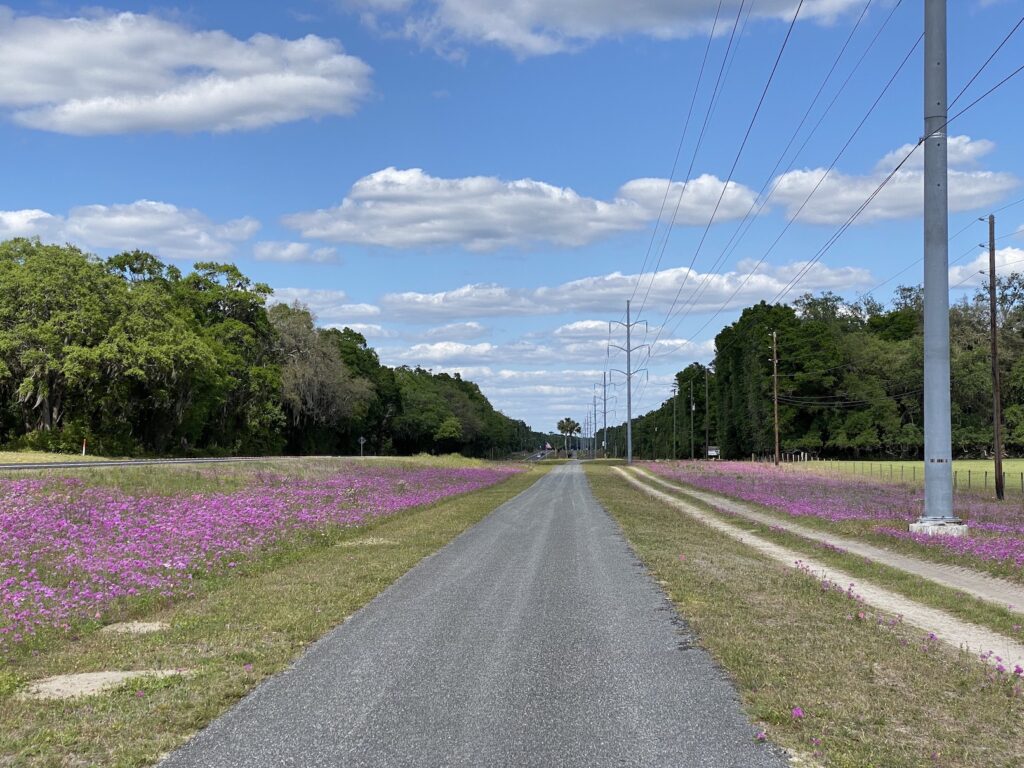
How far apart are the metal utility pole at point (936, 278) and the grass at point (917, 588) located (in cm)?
338

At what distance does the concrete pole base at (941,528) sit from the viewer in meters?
18.9

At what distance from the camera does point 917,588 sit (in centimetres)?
1269

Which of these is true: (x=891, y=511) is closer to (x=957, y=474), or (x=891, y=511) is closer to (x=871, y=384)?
(x=957, y=474)

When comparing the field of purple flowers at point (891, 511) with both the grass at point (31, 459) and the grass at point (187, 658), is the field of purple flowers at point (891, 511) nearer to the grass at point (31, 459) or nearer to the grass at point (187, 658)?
the grass at point (187, 658)

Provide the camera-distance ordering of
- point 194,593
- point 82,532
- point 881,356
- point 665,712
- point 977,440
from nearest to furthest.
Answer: point 665,712, point 194,593, point 82,532, point 977,440, point 881,356

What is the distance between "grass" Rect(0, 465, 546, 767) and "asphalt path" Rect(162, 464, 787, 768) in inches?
11.6

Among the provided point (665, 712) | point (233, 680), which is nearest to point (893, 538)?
point (665, 712)

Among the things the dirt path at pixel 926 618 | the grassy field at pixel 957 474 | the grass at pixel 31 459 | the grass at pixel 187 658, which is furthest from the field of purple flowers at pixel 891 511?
the grass at pixel 31 459

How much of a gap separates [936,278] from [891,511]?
30.4 ft

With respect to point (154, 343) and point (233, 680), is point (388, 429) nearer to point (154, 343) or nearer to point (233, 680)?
point (154, 343)

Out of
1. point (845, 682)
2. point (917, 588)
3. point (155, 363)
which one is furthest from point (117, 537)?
point (155, 363)

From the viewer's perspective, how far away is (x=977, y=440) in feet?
306

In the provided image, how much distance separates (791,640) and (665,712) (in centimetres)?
305

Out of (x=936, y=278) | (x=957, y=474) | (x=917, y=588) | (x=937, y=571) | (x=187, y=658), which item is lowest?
(x=957, y=474)
